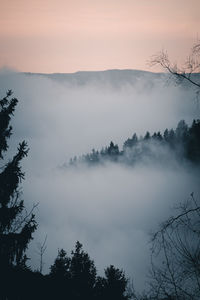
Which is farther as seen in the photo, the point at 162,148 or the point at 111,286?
the point at 162,148

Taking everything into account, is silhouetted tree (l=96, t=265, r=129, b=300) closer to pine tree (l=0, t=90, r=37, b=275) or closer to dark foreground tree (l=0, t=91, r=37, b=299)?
dark foreground tree (l=0, t=91, r=37, b=299)

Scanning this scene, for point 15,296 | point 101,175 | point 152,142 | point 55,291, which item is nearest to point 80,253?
point 55,291

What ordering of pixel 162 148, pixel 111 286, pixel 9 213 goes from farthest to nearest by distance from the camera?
pixel 162 148 < pixel 111 286 < pixel 9 213

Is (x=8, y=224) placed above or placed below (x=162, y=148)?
below

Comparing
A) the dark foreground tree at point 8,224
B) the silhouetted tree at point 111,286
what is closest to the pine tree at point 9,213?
the dark foreground tree at point 8,224

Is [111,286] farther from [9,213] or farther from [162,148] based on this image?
[162,148]

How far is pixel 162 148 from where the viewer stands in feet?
240

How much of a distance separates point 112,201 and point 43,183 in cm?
5388

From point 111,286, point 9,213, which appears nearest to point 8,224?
point 9,213

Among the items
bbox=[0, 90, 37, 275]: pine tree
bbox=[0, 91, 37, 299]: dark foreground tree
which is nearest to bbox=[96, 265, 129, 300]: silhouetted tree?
bbox=[0, 91, 37, 299]: dark foreground tree

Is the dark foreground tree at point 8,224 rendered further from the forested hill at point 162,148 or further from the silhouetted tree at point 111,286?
the forested hill at point 162,148

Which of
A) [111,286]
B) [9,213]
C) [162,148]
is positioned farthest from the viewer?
[162,148]

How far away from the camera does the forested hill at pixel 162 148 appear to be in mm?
62500

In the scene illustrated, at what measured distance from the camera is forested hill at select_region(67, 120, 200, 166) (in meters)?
62.5
